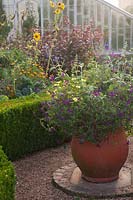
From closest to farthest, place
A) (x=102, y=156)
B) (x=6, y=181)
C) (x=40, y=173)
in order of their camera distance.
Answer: (x=6, y=181) → (x=102, y=156) → (x=40, y=173)

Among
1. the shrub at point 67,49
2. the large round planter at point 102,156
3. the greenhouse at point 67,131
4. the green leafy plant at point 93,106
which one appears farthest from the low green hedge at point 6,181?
the shrub at point 67,49

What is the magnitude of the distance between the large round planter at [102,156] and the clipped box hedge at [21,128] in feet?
3.59

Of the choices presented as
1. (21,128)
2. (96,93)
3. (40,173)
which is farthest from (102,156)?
(21,128)

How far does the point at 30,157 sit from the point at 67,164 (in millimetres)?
616

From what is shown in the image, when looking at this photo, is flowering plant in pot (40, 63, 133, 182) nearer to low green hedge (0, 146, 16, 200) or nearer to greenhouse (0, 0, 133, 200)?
greenhouse (0, 0, 133, 200)

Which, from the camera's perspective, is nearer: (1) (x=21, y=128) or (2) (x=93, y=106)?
(2) (x=93, y=106)

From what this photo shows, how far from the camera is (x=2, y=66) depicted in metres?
7.18

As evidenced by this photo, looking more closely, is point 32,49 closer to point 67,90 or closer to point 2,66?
point 2,66

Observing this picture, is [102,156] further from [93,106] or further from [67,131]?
[93,106]

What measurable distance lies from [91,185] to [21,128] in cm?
135

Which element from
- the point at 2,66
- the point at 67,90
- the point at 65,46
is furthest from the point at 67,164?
the point at 65,46

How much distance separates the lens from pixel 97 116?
3.71 m

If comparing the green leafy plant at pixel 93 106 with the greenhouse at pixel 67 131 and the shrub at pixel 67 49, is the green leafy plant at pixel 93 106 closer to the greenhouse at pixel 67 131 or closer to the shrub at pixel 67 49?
the greenhouse at pixel 67 131

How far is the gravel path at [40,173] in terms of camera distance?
4031 mm
